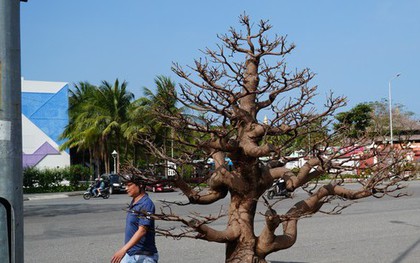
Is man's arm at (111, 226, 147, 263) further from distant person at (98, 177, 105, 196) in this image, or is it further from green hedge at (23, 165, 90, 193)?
green hedge at (23, 165, 90, 193)

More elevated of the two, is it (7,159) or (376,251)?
(7,159)

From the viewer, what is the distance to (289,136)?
14.0 ft

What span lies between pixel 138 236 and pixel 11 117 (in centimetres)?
238

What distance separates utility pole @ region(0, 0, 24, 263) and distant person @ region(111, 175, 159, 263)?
2.09m

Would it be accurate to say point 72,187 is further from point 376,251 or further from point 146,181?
point 146,181

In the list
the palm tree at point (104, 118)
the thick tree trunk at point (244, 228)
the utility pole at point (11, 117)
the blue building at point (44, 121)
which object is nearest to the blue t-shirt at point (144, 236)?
the thick tree trunk at point (244, 228)

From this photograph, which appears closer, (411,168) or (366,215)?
(411,168)

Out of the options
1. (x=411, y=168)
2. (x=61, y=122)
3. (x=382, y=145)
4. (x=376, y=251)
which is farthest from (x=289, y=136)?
(x=61, y=122)

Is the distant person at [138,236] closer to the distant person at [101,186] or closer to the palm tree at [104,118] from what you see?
the distant person at [101,186]

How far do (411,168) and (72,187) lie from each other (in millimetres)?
38975

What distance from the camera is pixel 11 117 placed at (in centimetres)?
277

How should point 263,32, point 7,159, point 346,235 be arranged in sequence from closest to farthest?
1. point 7,159
2. point 263,32
3. point 346,235

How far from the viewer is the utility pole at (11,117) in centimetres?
272

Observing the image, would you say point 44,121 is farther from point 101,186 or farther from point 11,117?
point 11,117
